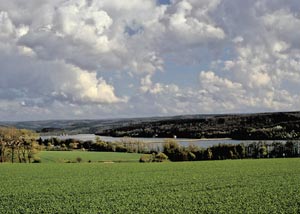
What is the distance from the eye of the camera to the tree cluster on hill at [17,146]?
296 ft

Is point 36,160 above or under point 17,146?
under

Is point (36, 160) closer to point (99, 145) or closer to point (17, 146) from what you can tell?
point (17, 146)

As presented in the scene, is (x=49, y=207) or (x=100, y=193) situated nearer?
(x=49, y=207)

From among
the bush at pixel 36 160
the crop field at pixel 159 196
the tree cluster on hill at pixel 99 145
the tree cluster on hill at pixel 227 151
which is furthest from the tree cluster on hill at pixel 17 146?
the crop field at pixel 159 196

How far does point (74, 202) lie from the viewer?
2638 cm

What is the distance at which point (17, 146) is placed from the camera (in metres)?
90.9

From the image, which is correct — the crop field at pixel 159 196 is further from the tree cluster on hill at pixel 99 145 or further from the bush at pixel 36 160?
the tree cluster on hill at pixel 99 145

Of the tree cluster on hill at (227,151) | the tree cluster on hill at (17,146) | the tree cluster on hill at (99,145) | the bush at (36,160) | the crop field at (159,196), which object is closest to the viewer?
the crop field at (159,196)

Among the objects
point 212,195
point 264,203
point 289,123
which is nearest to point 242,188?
point 212,195

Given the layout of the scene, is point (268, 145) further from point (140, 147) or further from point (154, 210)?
point (154, 210)

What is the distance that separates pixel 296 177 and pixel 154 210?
1953cm

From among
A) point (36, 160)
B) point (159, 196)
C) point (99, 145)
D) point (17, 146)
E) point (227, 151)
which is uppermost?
point (159, 196)

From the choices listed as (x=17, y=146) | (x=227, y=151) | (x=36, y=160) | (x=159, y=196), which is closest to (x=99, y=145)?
(x=36, y=160)

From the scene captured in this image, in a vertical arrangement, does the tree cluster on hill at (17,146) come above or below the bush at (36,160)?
above
